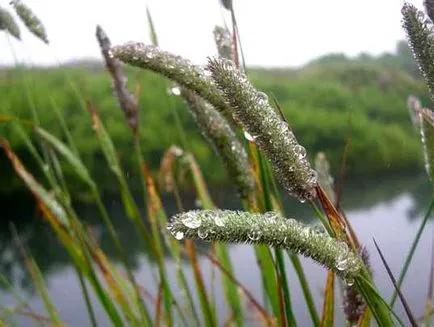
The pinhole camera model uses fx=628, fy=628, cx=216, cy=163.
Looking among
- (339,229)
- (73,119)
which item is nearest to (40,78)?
(73,119)

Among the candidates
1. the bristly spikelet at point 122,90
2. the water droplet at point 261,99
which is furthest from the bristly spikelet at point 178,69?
the bristly spikelet at point 122,90

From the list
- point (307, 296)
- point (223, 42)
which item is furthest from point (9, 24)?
point (307, 296)

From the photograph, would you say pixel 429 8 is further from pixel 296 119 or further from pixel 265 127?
pixel 296 119

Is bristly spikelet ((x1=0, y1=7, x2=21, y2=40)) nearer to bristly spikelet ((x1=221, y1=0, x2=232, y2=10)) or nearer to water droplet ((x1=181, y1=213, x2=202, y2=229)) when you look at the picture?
bristly spikelet ((x1=221, y1=0, x2=232, y2=10))

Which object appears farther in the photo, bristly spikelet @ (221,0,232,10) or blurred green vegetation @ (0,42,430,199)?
blurred green vegetation @ (0,42,430,199)

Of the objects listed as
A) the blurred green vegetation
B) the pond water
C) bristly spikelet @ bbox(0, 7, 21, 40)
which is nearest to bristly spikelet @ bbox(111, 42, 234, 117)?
bristly spikelet @ bbox(0, 7, 21, 40)

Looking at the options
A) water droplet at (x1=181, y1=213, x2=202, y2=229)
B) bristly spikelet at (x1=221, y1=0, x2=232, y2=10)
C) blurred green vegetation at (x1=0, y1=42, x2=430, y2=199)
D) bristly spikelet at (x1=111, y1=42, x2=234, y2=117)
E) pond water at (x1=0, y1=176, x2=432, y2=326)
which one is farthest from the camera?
blurred green vegetation at (x1=0, y1=42, x2=430, y2=199)

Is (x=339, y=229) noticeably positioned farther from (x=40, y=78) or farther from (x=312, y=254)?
(x=40, y=78)
